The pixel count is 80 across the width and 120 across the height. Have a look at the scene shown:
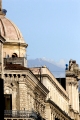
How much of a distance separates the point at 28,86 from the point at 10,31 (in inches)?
1063

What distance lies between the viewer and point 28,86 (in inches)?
4122

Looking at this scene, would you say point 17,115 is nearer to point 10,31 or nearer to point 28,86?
point 28,86

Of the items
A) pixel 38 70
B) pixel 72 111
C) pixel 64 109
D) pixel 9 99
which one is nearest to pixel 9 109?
pixel 9 99

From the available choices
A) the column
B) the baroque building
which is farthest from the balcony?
the column

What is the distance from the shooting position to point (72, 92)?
→ 178 metres

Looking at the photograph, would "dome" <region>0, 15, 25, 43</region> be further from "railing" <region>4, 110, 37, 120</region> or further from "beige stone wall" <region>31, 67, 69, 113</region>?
"railing" <region>4, 110, 37, 120</region>

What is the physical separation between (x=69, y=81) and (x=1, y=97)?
104 metres

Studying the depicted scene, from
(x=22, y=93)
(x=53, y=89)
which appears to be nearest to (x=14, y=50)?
(x=53, y=89)

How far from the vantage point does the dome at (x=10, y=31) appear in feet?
427

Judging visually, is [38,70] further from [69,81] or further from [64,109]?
[69,81]

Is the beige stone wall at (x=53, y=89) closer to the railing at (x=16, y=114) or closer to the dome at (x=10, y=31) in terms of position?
the dome at (x=10, y=31)

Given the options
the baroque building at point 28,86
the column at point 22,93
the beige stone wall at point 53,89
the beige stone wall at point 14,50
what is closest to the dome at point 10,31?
the baroque building at point 28,86

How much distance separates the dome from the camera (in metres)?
130

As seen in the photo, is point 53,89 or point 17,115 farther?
point 53,89
